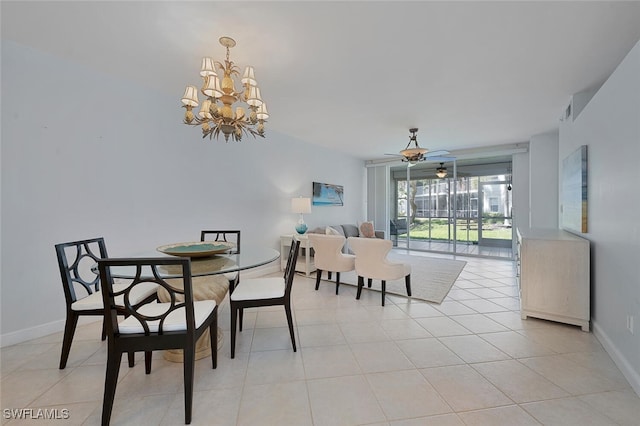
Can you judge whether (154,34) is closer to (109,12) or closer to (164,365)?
(109,12)

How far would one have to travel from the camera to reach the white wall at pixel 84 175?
7.60ft

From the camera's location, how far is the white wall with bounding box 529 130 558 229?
5.01m

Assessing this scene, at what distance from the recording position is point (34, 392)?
5.62ft

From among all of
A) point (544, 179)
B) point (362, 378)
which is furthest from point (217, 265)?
point (544, 179)

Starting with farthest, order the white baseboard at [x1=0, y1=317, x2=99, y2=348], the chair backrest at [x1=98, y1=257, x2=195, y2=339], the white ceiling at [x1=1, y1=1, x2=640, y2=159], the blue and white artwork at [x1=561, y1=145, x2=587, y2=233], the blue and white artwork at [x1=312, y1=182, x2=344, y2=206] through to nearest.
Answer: the blue and white artwork at [x1=312, y1=182, x2=344, y2=206] → the blue and white artwork at [x1=561, y1=145, x2=587, y2=233] → the white baseboard at [x1=0, y1=317, x2=99, y2=348] → the white ceiling at [x1=1, y1=1, x2=640, y2=159] → the chair backrest at [x1=98, y1=257, x2=195, y2=339]

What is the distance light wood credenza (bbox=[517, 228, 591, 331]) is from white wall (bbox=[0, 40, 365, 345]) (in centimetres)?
381

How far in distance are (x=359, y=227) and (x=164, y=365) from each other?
5.27 meters

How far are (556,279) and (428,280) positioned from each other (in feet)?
5.90

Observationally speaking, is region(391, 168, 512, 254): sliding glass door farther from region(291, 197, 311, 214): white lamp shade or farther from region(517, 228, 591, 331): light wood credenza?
region(517, 228, 591, 331): light wood credenza

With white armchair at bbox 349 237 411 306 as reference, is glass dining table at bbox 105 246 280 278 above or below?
above

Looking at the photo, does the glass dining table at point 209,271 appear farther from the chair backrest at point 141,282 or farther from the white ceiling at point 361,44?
the white ceiling at point 361,44

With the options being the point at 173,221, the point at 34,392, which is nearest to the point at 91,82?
the point at 173,221

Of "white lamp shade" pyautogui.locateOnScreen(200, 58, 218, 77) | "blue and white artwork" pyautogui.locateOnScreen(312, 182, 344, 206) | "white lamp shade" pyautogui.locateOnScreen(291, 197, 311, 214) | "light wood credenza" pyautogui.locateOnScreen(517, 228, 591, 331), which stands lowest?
"light wood credenza" pyautogui.locateOnScreen(517, 228, 591, 331)

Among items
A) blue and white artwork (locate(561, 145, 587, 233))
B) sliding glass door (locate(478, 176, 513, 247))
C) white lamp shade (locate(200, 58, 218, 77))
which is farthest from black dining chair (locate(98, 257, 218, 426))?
sliding glass door (locate(478, 176, 513, 247))
